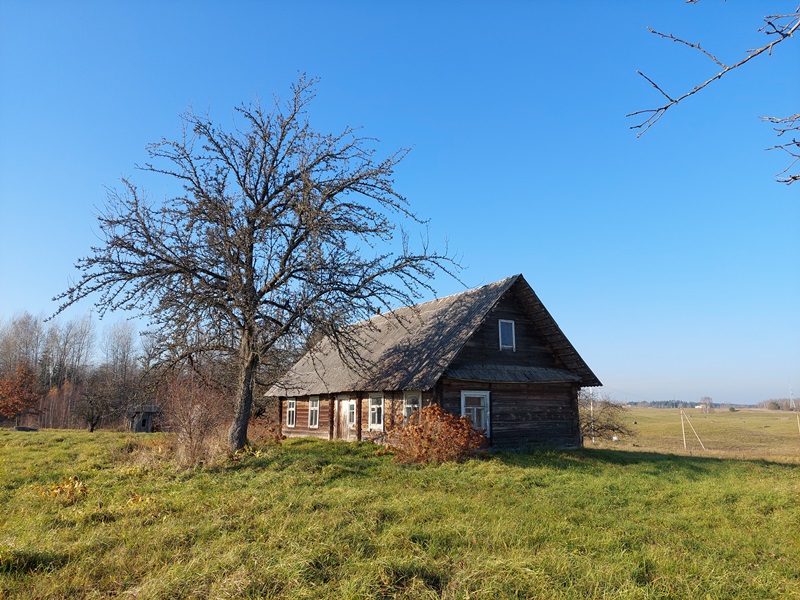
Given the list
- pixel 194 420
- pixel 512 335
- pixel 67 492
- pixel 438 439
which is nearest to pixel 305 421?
pixel 512 335

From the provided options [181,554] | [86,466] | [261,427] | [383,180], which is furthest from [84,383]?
[181,554]

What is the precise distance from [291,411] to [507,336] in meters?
14.4

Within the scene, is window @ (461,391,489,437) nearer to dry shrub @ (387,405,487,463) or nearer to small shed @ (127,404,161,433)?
dry shrub @ (387,405,487,463)

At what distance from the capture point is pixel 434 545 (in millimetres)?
7441

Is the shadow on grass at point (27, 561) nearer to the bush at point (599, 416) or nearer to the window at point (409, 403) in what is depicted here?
the window at point (409, 403)

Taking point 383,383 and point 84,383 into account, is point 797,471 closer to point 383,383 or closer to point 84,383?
point 383,383

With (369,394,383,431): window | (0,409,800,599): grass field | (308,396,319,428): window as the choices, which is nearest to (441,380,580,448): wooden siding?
(369,394,383,431): window

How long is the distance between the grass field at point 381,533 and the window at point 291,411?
14.2 m

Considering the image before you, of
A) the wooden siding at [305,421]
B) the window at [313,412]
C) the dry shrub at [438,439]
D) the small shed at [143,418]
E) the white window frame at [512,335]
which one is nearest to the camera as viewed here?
the dry shrub at [438,439]

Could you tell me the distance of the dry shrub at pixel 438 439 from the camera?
15945 millimetres

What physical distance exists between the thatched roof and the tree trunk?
1551 mm

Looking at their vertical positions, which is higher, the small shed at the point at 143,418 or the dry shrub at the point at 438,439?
the dry shrub at the point at 438,439

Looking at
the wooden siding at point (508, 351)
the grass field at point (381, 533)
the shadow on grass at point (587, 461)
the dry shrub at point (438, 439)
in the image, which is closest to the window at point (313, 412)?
the wooden siding at point (508, 351)

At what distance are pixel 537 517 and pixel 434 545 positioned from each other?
9.45 ft
